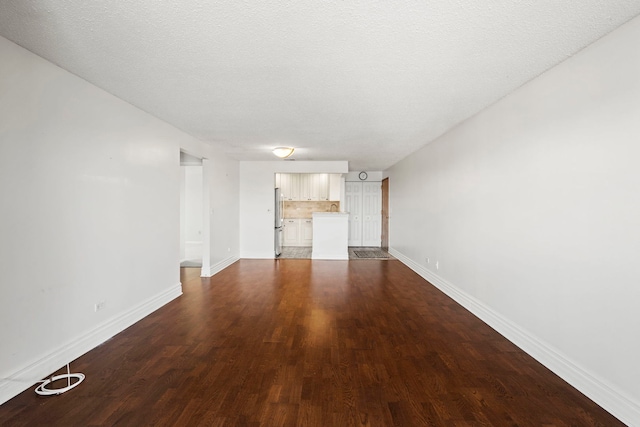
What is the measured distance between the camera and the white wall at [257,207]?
7641 millimetres

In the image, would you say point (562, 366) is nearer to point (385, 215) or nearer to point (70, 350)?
point (70, 350)

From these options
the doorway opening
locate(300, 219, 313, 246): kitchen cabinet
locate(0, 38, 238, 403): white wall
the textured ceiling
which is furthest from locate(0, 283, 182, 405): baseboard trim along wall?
locate(300, 219, 313, 246): kitchen cabinet


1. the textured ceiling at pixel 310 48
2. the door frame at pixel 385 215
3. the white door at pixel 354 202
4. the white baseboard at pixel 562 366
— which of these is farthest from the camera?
the white door at pixel 354 202

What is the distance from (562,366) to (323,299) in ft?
8.83

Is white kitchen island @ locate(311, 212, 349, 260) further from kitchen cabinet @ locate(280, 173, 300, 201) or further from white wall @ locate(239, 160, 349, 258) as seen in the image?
kitchen cabinet @ locate(280, 173, 300, 201)

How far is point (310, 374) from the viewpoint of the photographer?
2.42 m

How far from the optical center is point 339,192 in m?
9.19

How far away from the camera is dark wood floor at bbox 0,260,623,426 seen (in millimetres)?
1937

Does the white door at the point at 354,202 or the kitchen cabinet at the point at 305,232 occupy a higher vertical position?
the white door at the point at 354,202

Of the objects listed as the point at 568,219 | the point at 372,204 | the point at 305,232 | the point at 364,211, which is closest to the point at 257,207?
the point at 305,232

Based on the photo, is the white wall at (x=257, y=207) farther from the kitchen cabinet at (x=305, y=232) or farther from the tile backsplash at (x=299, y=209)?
the kitchen cabinet at (x=305, y=232)

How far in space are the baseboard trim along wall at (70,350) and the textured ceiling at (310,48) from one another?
2.30 meters

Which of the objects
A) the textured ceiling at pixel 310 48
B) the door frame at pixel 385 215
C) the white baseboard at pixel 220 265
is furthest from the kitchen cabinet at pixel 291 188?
the textured ceiling at pixel 310 48

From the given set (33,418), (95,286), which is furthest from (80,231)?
(33,418)
